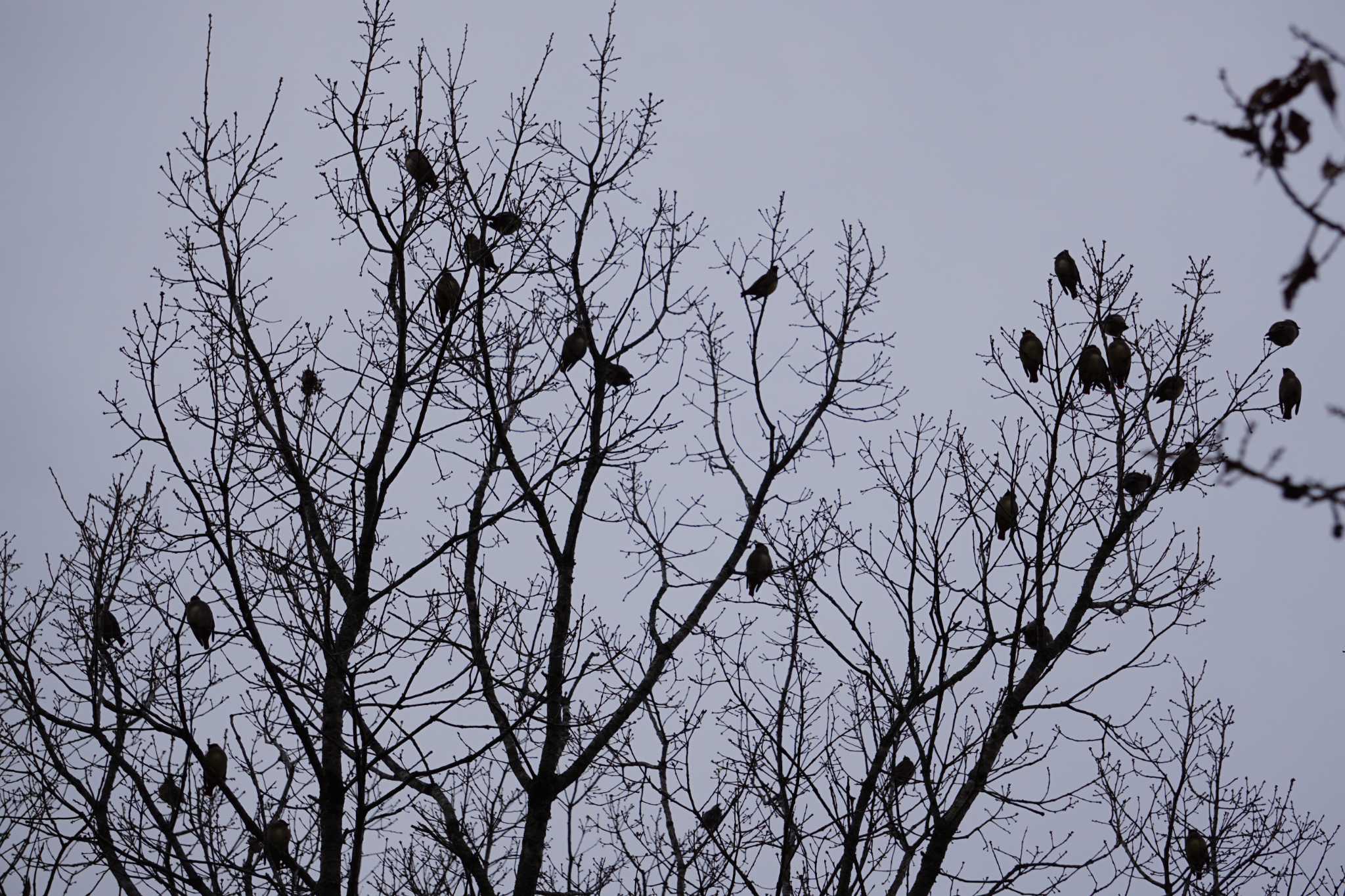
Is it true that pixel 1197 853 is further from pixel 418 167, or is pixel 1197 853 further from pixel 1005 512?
pixel 418 167

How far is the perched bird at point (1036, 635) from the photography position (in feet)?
21.6

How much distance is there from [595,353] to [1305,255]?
5661 millimetres

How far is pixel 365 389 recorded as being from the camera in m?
6.48

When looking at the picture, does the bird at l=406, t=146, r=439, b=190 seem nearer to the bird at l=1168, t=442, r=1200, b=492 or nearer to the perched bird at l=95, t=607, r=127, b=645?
the perched bird at l=95, t=607, r=127, b=645

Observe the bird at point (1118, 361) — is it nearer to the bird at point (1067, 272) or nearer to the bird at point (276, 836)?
the bird at point (1067, 272)

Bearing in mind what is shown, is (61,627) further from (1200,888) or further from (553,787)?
(1200,888)

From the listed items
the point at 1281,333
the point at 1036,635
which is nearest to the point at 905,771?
the point at 1036,635

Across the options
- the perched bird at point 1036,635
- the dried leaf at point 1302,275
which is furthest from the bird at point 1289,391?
the dried leaf at point 1302,275

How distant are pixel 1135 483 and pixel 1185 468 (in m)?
0.34

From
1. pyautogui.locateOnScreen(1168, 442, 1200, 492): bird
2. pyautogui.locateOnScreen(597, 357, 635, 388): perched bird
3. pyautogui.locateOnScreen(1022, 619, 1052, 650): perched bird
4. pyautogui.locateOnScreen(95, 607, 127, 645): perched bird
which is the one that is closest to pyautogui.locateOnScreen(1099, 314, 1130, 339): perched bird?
pyautogui.locateOnScreen(1168, 442, 1200, 492): bird

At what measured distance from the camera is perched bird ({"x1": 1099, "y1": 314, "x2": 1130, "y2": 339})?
23.8ft

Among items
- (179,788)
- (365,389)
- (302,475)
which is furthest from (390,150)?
(179,788)

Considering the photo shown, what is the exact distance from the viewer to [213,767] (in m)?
5.93

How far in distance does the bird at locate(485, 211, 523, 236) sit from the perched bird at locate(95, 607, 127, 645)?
9.66 ft
